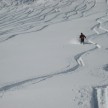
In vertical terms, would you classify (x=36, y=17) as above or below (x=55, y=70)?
above

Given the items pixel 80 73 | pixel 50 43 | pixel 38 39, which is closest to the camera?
pixel 80 73

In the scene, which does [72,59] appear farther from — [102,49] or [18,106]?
[18,106]

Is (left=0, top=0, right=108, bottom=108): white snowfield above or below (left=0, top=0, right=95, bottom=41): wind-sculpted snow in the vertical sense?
below

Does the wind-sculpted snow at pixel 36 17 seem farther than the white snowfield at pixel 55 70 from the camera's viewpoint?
Yes

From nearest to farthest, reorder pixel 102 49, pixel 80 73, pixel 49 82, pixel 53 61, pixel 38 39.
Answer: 1. pixel 49 82
2. pixel 80 73
3. pixel 53 61
4. pixel 102 49
5. pixel 38 39

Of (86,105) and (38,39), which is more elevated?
(38,39)

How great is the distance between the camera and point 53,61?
8.46 m

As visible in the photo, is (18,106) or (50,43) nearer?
(18,106)

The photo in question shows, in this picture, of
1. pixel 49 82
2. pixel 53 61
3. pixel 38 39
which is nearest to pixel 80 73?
pixel 49 82

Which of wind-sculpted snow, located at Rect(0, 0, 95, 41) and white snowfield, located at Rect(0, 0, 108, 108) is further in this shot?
wind-sculpted snow, located at Rect(0, 0, 95, 41)

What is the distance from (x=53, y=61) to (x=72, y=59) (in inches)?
27.2

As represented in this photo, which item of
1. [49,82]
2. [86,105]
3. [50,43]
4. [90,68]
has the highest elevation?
[50,43]

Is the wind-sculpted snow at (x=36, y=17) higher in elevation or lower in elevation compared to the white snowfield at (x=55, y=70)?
higher

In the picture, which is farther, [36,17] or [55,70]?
[36,17]
